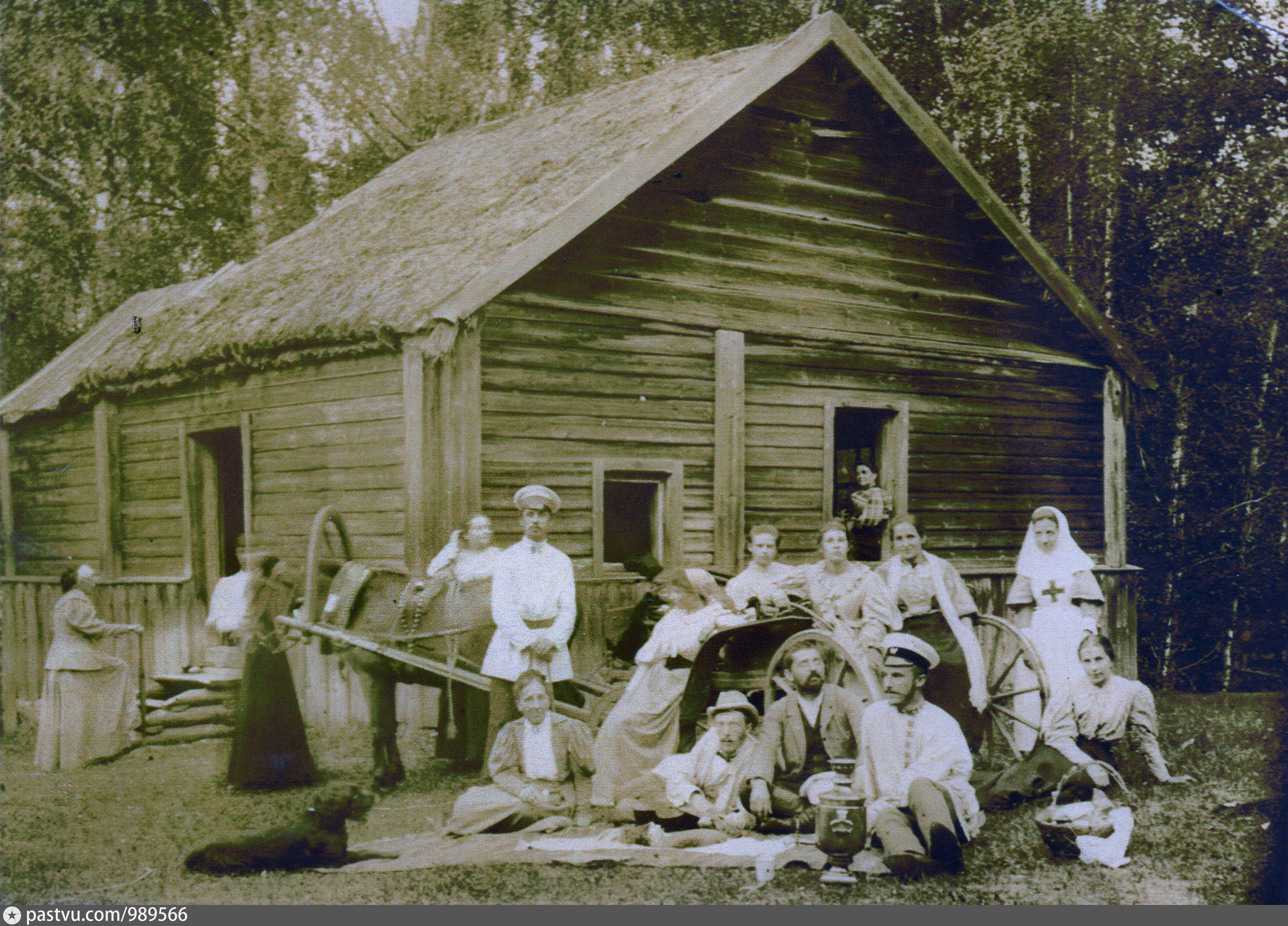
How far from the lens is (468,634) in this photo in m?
7.86

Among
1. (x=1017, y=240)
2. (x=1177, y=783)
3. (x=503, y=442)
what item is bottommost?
(x=1177, y=783)

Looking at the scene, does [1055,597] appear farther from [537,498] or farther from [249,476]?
[249,476]

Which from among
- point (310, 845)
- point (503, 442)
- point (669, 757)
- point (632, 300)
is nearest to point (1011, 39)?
point (632, 300)

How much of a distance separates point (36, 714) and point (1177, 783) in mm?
8441

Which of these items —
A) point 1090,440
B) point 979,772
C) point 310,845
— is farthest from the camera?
point 1090,440

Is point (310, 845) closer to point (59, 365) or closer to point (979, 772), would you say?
point (979, 772)

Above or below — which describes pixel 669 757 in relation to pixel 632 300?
below

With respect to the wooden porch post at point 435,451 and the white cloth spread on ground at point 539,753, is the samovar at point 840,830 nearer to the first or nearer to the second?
the white cloth spread on ground at point 539,753

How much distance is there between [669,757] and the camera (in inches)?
294

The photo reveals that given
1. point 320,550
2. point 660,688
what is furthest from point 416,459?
point 660,688

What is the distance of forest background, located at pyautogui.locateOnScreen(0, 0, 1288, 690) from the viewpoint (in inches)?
444

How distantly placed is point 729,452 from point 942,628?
213 cm

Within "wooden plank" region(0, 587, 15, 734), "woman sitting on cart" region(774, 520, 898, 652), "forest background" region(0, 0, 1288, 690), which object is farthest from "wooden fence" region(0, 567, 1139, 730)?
"forest background" region(0, 0, 1288, 690)

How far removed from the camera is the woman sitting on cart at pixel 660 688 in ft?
24.6
